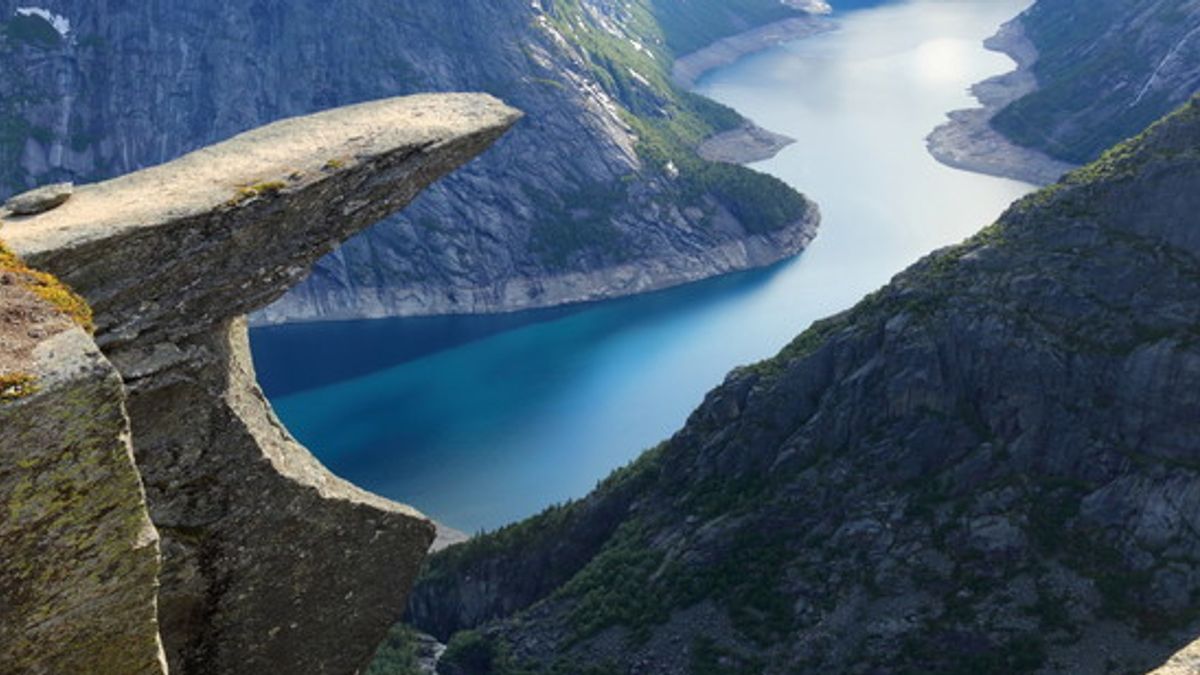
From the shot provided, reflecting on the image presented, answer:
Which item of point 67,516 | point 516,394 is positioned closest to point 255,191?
point 67,516

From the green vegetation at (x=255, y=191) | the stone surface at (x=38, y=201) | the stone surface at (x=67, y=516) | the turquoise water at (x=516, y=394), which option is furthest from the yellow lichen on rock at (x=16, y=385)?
the turquoise water at (x=516, y=394)

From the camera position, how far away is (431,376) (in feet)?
583

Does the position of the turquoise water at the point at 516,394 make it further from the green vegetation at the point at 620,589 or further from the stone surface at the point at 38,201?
the stone surface at the point at 38,201

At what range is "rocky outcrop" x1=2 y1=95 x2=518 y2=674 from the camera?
685 inches

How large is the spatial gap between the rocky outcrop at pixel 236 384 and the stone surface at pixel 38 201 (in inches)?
10.9

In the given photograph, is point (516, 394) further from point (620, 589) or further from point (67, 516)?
point (67, 516)

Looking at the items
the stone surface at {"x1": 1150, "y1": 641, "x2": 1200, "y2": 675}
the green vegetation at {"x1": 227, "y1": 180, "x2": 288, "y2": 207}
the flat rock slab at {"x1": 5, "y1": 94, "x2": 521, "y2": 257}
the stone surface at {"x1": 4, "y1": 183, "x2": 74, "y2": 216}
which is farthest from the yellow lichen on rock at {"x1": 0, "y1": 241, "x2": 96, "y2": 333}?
the stone surface at {"x1": 1150, "y1": 641, "x2": 1200, "y2": 675}

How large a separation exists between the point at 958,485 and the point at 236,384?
2813 inches

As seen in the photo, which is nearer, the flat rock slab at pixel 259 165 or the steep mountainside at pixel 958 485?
the flat rock slab at pixel 259 165

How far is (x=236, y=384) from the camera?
61.0ft

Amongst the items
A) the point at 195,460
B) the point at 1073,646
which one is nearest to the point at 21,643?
the point at 195,460

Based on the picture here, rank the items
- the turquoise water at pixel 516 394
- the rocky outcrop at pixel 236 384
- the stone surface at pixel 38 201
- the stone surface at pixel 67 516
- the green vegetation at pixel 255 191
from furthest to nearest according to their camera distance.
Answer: the turquoise water at pixel 516 394 → the stone surface at pixel 38 201 → the green vegetation at pixel 255 191 → the rocky outcrop at pixel 236 384 → the stone surface at pixel 67 516

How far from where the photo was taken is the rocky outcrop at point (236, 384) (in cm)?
1741

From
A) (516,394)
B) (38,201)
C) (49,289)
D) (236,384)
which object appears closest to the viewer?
(49,289)
